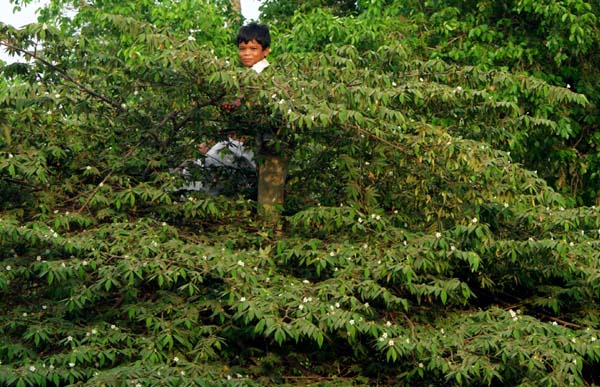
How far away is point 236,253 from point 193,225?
0.82m

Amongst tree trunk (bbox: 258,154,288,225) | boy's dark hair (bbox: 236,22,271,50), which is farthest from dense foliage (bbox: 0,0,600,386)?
boy's dark hair (bbox: 236,22,271,50)

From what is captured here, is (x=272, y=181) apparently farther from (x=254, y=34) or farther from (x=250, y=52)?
(x=254, y=34)

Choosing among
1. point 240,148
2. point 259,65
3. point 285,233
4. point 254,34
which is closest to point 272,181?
point 285,233

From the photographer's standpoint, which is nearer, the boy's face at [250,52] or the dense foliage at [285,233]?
the dense foliage at [285,233]

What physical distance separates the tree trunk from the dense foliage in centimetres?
14

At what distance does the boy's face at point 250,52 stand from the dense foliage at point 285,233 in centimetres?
26

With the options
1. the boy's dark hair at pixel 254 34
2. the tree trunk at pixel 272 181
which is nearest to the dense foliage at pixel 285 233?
the tree trunk at pixel 272 181

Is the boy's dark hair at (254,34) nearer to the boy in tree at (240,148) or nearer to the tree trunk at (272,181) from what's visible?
the boy in tree at (240,148)

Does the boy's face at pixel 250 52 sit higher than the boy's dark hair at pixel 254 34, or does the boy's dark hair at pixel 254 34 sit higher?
the boy's dark hair at pixel 254 34

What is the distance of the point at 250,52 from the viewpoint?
8.02 metres

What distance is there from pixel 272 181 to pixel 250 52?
0.86 meters

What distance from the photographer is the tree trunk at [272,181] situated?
8.02 m

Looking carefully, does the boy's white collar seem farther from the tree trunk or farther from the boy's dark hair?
the tree trunk

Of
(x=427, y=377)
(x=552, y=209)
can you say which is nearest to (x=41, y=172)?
(x=427, y=377)
